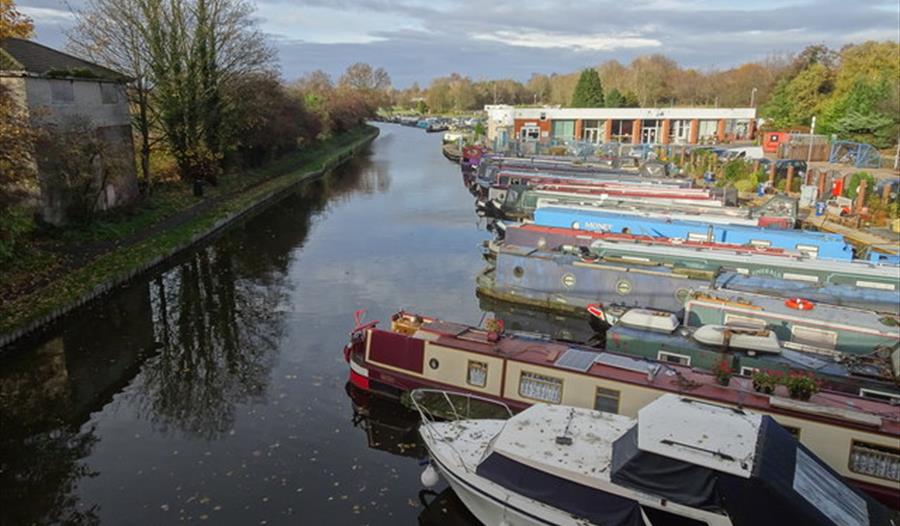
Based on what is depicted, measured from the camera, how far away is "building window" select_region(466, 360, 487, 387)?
1509 centimetres

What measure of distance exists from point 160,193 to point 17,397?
24.4 meters

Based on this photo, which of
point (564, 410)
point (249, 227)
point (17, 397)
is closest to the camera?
point (564, 410)

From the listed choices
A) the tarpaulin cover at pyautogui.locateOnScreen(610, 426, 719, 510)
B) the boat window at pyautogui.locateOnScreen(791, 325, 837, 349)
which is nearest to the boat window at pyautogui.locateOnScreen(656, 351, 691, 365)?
the boat window at pyautogui.locateOnScreen(791, 325, 837, 349)

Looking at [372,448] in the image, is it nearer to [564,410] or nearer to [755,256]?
[564,410]

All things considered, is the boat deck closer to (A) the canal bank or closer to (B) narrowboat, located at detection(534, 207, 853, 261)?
(A) the canal bank

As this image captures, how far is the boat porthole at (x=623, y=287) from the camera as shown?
2212 cm

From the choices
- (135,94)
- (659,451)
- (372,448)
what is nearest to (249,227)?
(135,94)

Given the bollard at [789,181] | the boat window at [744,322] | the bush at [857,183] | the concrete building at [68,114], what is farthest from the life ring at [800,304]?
the bollard at [789,181]

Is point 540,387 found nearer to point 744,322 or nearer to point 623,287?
point 744,322

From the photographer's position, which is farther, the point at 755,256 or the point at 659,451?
the point at 755,256

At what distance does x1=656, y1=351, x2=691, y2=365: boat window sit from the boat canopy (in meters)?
5.53

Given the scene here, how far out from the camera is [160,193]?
38.7 m

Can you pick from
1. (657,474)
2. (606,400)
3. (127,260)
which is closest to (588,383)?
(606,400)

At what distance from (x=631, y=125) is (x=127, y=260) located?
67013mm
